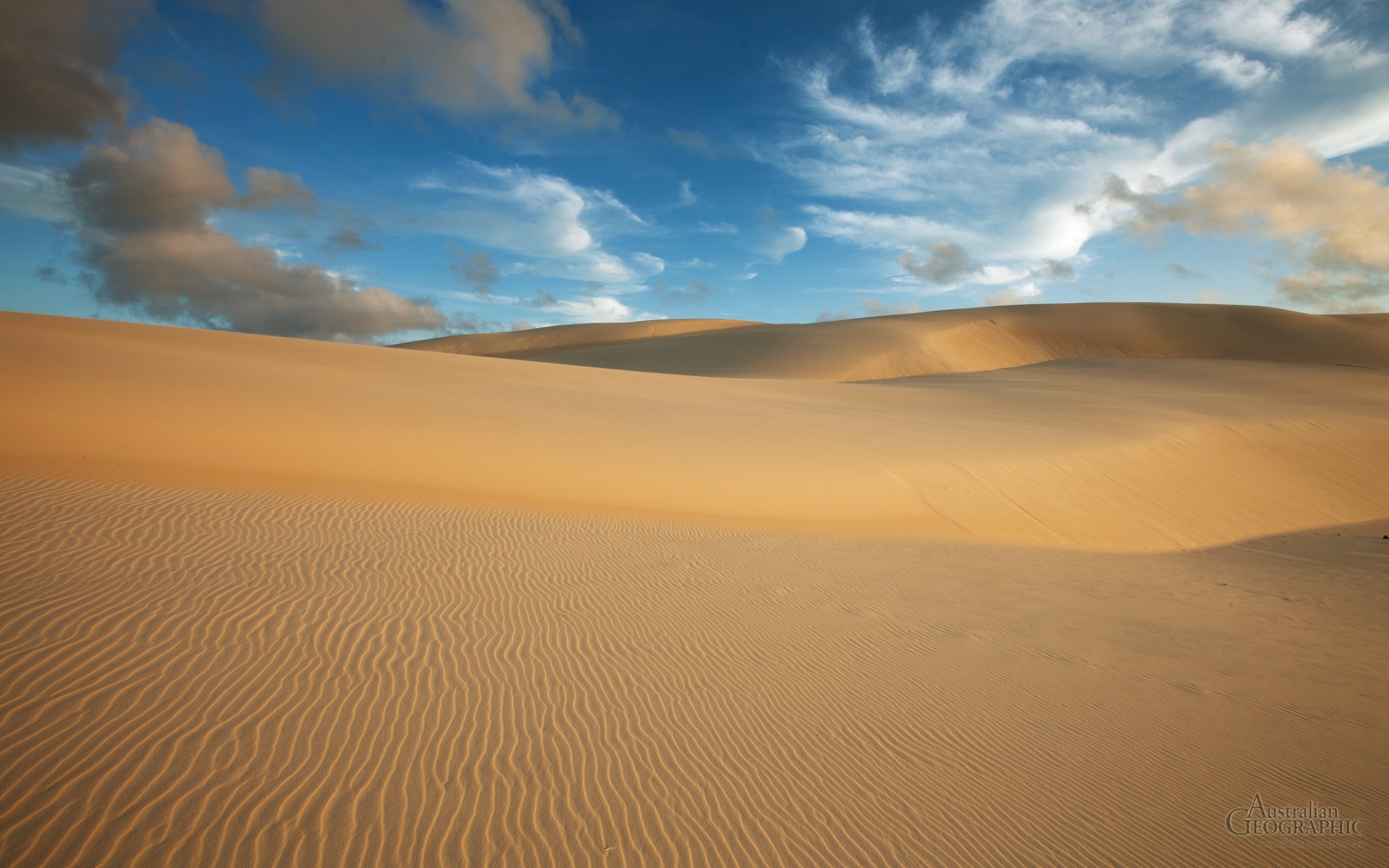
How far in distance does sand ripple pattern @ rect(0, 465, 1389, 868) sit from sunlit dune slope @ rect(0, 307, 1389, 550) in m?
2.73

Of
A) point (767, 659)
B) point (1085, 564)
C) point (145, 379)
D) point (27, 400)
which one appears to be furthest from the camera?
point (145, 379)

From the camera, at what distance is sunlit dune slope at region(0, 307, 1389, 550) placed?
10367 mm

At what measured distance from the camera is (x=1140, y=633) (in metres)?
6.43

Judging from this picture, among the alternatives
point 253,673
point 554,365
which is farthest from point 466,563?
point 554,365

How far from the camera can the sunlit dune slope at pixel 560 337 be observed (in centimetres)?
8319

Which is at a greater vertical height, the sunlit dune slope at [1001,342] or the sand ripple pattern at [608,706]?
the sunlit dune slope at [1001,342]

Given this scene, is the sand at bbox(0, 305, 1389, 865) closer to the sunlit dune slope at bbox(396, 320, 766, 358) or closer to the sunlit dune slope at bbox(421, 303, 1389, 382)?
the sunlit dune slope at bbox(421, 303, 1389, 382)

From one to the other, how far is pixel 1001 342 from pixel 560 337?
58382 millimetres

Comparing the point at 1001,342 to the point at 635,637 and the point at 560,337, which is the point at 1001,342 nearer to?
the point at 635,637

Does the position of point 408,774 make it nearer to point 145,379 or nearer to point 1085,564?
point 1085,564

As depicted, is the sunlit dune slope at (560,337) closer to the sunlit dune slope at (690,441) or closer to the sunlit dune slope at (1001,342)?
the sunlit dune slope at (1001,342)

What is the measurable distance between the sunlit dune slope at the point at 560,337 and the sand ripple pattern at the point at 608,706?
74.7 metres

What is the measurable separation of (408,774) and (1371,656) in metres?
8.60

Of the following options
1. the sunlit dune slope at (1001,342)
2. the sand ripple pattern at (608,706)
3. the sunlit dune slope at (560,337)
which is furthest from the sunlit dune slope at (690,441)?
the sunlit dune slope at (560,337)
